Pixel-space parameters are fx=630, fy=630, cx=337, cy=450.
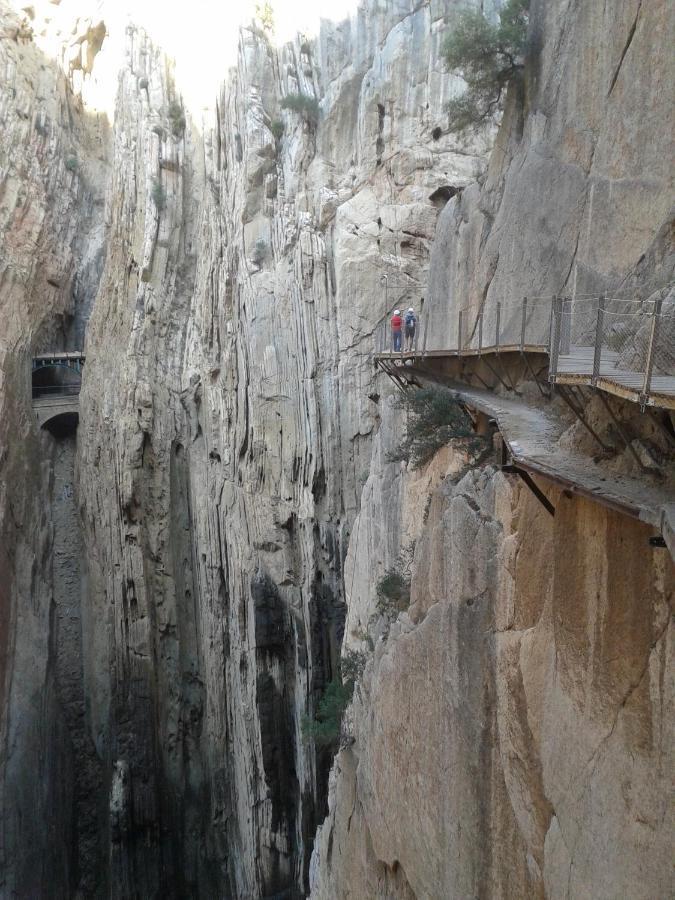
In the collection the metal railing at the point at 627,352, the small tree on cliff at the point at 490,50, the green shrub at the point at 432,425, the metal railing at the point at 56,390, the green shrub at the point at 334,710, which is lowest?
the green shrub at the point at 334,710

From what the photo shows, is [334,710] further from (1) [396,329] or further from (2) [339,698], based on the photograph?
(1) [396,329]

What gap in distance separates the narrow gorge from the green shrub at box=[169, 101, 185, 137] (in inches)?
3.2

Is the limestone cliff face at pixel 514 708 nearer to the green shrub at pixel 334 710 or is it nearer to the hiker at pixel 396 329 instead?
the green shrub at pixel 334 710

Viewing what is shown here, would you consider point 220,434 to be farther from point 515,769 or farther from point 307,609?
point 515,769

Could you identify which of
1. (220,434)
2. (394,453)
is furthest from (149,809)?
(394,453)

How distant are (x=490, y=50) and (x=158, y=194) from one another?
1632 centimetres

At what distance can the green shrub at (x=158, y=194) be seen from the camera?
2420cm

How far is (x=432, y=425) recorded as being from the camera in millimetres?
9203

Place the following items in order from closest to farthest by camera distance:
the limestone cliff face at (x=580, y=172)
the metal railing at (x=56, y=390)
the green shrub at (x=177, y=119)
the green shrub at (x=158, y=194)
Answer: the limestone cliff face at (x=580, y=172)
the green shrub at (x=158, y=194)
the green shrub at (x=177, y=119)
the metal railing at (x=56, y=390)

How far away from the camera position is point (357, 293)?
1686 cm

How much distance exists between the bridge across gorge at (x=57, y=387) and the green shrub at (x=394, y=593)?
70.7ft

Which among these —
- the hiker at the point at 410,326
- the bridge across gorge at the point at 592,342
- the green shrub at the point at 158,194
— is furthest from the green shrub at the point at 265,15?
the bridge across gorge at the point at 592,342

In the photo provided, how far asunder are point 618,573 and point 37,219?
2879cm

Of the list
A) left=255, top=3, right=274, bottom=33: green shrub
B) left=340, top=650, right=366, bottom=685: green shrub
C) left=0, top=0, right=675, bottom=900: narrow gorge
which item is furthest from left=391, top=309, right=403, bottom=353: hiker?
left=255, top=3, right=274, bottom=33: green shrub
